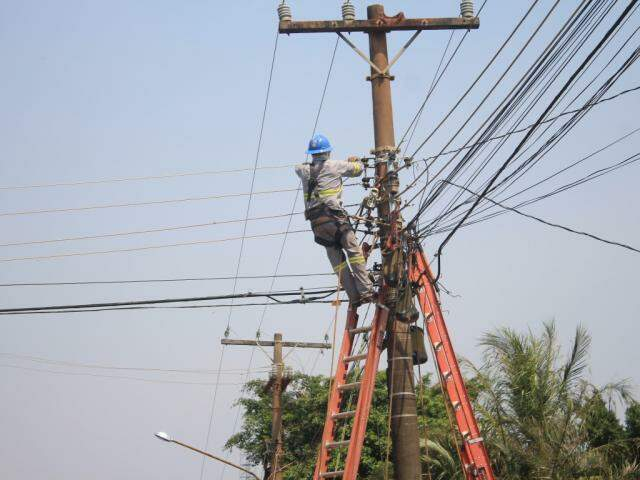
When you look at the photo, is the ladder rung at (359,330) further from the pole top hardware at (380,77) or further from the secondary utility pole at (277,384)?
the secondary utility pole at (277,384)

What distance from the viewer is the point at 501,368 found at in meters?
15.5

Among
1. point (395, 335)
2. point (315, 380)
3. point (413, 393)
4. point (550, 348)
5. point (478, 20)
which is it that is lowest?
point (413, 393)

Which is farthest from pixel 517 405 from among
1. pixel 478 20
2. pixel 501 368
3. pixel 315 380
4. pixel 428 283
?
pixel 315 380

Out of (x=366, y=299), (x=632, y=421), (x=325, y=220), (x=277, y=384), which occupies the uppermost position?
(x=277, y=384)

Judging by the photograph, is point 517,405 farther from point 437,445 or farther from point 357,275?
point 357,275

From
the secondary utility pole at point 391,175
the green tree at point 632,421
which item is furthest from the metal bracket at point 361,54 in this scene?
the green tree at point 632,421

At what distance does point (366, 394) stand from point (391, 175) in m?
2.54

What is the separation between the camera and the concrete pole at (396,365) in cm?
985

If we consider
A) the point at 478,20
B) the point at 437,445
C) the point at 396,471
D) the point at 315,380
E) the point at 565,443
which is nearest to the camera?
the point at 396,471

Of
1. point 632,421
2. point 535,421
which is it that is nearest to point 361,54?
point 535,421

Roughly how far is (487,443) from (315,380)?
15807mm

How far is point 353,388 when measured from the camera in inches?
424

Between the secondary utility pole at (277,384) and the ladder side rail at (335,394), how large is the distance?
39.9 ft

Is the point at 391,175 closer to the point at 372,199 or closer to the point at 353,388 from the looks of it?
the point at 372,199
